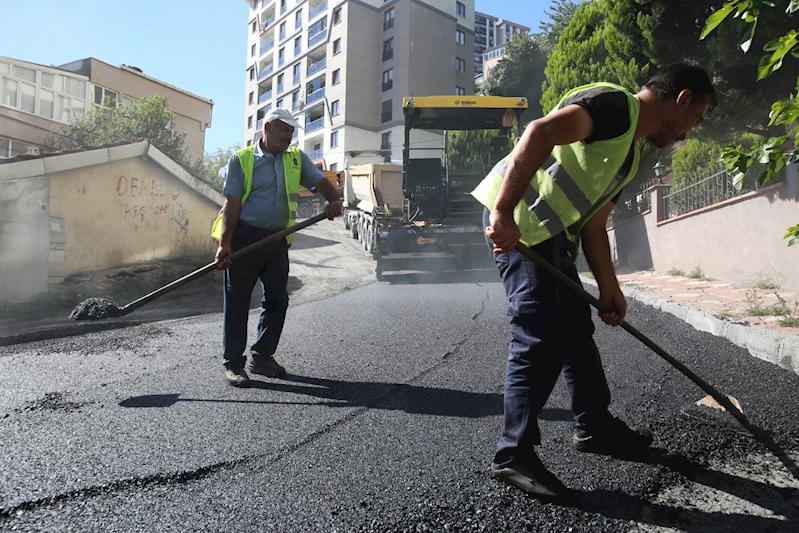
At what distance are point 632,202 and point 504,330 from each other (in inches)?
363

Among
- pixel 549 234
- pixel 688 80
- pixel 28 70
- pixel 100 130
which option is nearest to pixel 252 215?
pixel 549 234

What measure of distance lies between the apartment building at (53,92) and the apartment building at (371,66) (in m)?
10.8

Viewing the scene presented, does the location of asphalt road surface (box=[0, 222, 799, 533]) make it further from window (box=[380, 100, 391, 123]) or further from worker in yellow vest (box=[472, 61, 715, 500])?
window (box=[380, 100, 391, 123])

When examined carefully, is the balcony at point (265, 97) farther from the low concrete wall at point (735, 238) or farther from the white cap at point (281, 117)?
the white cap at point (281, 117)

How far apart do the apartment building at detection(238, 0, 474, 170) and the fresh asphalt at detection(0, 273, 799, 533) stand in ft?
110

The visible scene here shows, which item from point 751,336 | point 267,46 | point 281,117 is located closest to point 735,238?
point 751,336

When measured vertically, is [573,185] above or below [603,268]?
above

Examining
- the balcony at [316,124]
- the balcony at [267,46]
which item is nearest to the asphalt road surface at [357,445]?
the balcony at [316,124]

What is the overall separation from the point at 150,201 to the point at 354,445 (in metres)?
10.9

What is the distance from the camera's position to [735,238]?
7809mm

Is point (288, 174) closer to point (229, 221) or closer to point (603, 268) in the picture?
point (229, 221)

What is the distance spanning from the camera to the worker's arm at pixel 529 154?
6.20 ft

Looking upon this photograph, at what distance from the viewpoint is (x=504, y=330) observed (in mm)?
5289

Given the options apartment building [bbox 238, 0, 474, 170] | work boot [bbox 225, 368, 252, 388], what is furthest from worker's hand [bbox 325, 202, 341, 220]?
apartment building [bbox 238, 0, 474, 170]
